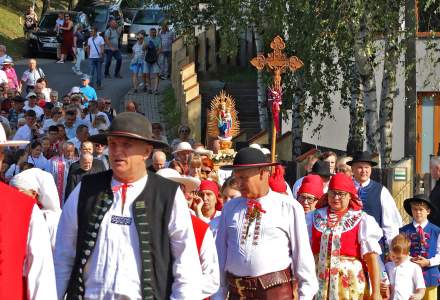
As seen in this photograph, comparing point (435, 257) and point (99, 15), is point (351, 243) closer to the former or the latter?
point (435, 257)

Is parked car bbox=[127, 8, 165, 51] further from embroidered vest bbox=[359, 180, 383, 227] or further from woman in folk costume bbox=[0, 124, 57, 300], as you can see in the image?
woman in folk costume bbox=[0, 124, 57, 300]

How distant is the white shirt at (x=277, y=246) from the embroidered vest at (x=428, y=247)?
4747 mm

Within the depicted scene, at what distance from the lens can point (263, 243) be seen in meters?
8.38

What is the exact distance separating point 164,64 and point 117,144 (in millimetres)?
28559

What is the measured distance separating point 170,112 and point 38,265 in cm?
2537

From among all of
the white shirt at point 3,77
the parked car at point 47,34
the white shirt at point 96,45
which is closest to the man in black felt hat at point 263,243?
the white shirt at point 3,77

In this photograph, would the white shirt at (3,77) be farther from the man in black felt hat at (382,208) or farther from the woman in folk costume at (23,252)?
the woman in folk costume at (23,252)

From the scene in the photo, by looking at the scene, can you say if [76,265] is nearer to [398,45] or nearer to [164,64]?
[398,45]

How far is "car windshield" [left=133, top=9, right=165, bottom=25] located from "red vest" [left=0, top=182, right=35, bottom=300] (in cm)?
3607

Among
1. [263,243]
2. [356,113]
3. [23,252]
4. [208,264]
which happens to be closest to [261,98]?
[356,113]

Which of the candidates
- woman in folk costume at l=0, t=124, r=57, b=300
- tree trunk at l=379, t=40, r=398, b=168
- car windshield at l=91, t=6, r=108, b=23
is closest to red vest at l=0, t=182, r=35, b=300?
woman in folk costume at l=0, t=124, r=57, b=300

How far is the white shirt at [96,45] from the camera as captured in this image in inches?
1312

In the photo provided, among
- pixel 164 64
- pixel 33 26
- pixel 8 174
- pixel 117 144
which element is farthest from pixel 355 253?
pixel 33 26

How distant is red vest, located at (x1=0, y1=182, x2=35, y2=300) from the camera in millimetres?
5461
